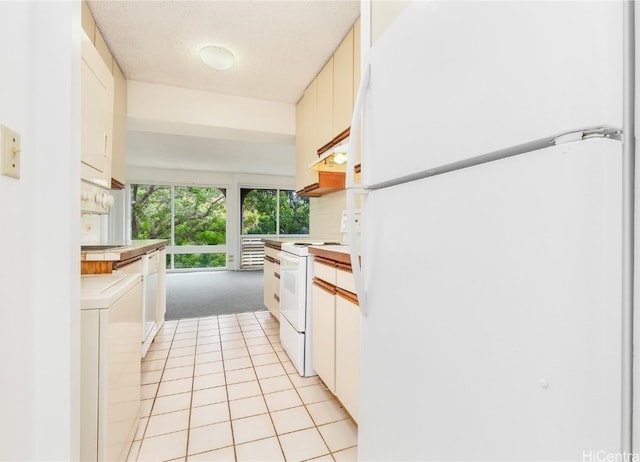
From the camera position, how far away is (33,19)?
2.61 ft

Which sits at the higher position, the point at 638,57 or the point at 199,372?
the point at 638,57

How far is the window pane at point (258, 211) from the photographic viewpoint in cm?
741

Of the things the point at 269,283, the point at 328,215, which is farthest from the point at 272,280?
the point at 328,215

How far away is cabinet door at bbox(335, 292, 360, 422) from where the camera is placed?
143 cm

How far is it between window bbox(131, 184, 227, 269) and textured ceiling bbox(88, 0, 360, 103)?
4.28 meters

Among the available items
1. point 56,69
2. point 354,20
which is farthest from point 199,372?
point 354,20

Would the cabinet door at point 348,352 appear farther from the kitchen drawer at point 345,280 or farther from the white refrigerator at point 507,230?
the white refrigerator at point 507,230

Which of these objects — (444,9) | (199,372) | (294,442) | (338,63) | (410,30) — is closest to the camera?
(444,9)

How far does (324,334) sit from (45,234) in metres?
1.39

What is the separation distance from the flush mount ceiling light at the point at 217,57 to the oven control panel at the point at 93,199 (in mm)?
1355

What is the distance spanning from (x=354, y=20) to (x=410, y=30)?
Answer: 174cm

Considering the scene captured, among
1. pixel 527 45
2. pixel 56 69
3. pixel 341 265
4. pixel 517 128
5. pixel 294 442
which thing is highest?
pixel 56 69

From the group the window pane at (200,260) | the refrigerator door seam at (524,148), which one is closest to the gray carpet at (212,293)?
the window pane at (200,260)

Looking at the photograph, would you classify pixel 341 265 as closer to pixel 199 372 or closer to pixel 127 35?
pixel 199 372
